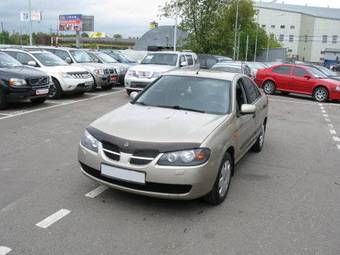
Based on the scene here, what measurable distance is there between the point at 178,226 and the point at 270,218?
1.07 metres

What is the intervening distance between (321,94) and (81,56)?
10.8 m

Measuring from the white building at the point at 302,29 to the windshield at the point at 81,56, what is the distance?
295ft

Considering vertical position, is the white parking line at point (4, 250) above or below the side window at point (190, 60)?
below

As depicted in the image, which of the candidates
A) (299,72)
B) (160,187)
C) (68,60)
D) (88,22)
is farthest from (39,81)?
(88,22)

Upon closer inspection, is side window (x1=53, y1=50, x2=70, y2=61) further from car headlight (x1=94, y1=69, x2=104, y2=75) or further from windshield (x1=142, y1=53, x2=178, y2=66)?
windshield (x1=142, y1=53, x2=178, y2=66)

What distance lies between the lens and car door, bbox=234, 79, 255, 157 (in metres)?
5.08

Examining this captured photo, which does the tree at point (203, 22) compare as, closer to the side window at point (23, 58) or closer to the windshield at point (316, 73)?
the windshield at point (316, 73)

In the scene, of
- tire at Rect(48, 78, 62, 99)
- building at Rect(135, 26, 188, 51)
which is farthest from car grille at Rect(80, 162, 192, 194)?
building at Rect(135, 26, 188, 51)

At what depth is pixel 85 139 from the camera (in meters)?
4.46

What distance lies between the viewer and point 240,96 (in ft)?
18.4

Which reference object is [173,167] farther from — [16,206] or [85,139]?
[16,206]

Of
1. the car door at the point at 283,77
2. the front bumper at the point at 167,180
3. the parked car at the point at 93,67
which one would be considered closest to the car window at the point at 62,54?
the parked car at the point at 93,67

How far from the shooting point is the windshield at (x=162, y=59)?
14656 millimetres

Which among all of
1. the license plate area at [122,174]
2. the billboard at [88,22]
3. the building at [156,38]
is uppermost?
the billboard at [88,22]
